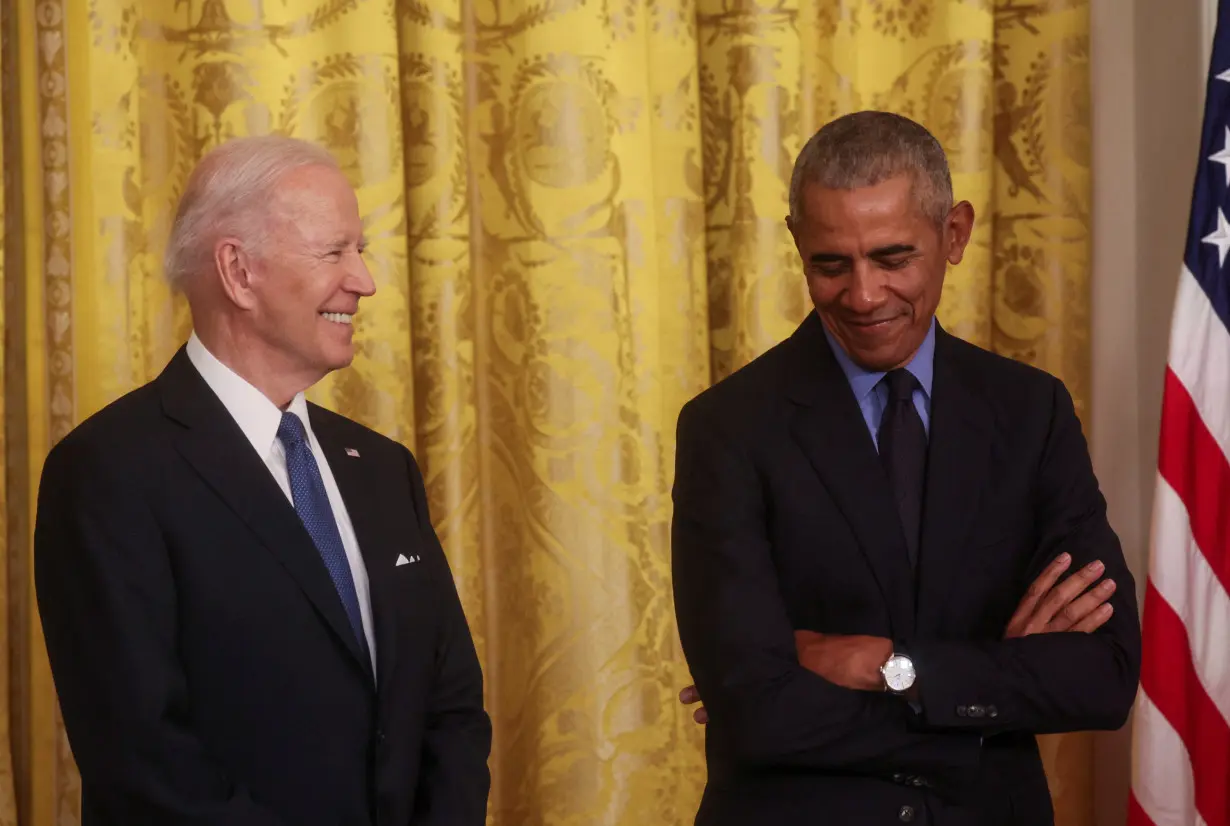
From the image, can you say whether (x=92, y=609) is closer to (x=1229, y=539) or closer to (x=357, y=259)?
(x=357, y=259)

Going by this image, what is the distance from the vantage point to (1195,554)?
2.98 metres

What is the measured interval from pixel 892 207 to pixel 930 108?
1.42m

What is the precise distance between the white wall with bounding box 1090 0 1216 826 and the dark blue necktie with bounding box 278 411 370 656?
7.25ft

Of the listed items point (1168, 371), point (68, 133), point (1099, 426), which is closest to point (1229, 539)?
point (1168, 371)

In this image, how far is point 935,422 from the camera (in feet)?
7.63

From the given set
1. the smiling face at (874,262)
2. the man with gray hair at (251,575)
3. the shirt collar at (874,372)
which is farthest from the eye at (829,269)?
the man with gray hair at (251,575)

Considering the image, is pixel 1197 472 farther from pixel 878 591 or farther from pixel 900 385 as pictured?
pixel 878 591

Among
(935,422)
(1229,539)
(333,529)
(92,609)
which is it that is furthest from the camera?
(1229,539)

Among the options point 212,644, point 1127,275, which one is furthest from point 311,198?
point 1127,275

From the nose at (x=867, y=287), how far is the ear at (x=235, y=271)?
36.1 inches

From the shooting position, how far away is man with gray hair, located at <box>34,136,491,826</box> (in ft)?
6.25

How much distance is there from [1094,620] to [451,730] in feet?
3.32

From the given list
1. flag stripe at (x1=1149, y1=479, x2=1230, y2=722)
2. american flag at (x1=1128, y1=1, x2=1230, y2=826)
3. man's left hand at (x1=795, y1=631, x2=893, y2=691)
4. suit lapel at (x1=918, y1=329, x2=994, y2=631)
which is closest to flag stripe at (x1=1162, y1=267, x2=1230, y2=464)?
A: american flag at (x1=1128, y1=1, x2=1230, y2=826)

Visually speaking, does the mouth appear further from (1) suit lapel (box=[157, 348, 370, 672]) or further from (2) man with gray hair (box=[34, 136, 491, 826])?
(1) suit lapel (box=[157, 348, 370, 672])
